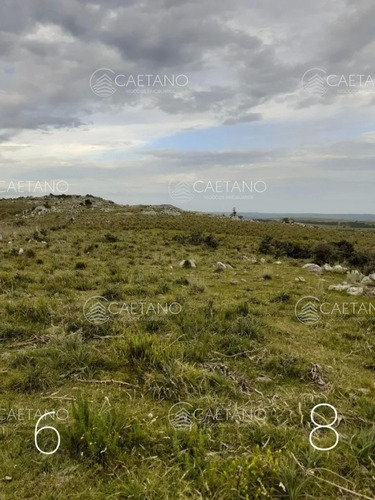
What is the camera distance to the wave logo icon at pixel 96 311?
21.9 feet

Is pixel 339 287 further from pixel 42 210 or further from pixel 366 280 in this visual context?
pixel 42 210

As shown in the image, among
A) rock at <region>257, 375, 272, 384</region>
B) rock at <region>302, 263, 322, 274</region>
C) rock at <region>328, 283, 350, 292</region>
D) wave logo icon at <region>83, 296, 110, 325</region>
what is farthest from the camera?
rock at <region>302, 263, 322, 274</region>

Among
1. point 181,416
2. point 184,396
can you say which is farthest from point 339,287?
point 181,416

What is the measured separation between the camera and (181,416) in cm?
400

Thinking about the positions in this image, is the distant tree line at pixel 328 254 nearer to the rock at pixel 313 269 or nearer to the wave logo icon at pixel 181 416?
the rock at pixel 313 269

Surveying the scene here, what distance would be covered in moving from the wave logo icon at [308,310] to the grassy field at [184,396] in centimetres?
21

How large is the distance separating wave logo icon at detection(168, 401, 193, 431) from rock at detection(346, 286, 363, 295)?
670 centimetres

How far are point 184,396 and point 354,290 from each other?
22.0 ft

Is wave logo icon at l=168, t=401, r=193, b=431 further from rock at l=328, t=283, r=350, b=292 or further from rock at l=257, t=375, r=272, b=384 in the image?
rock at l=328, t=283, r=350, b=292

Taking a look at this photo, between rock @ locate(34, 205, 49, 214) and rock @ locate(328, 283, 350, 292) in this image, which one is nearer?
rock @ locate(328, 283, 350, 292)

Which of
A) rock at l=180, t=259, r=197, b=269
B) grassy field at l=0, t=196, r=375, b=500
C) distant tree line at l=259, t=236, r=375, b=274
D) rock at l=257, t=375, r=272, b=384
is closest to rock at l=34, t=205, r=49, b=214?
distant tree line at l=259, t=236, r=375, b=274

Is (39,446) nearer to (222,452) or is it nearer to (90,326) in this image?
(222,452)

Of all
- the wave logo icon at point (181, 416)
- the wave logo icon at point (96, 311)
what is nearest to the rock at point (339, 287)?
the wave logo icon at point (96, 311)

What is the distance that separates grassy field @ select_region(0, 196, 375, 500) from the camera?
3.08 metres
